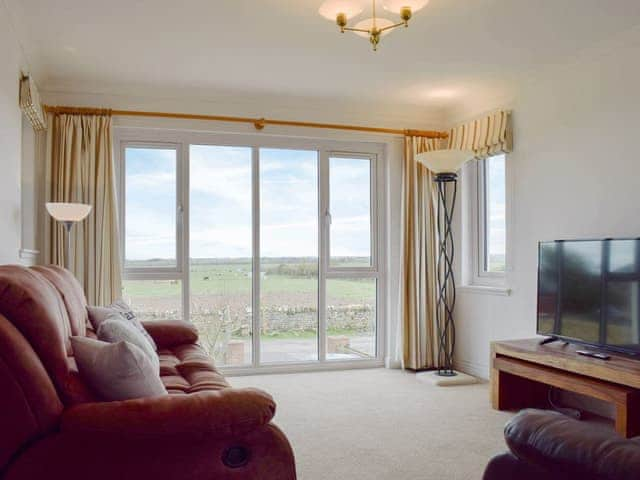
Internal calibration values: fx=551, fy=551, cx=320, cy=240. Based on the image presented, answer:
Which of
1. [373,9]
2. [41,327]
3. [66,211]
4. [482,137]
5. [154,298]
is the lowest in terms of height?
[154,298]

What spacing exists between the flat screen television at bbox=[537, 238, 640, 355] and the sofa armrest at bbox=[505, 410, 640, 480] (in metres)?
1.94

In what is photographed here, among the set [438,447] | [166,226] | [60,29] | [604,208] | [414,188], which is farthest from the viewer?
[414,188]

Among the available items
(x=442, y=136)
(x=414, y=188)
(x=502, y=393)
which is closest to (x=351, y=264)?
(x=414, y=188)

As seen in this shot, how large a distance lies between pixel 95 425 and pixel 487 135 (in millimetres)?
3801

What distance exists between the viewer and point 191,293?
473 cm

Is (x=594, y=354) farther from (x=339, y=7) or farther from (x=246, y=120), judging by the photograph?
(x=246, y=120)

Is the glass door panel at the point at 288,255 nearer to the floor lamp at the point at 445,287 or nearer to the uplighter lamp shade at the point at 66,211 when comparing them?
the floor lamp at the point at 445,287

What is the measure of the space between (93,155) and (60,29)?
1.15 meters

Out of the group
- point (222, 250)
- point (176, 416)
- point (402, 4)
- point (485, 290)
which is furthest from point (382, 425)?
point (402, 4)

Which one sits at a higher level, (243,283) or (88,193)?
(88,193)

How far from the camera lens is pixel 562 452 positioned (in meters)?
1.34

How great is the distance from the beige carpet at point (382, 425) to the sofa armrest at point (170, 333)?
0.79 meters

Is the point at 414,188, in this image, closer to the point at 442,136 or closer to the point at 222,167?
the point at 442,136

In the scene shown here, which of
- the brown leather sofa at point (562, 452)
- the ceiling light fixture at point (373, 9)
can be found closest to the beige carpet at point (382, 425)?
the brown leather sofa at point (562, 452)
